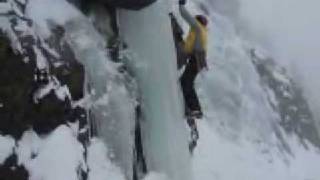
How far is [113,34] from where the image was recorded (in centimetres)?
854

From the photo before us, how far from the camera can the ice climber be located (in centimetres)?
915

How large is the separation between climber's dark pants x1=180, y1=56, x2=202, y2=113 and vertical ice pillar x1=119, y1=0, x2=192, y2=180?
10.1 inches

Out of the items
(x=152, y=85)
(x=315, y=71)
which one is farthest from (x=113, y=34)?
(x=315, y=71)

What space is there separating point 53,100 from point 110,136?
0.95m

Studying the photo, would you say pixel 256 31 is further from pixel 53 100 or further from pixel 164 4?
pixel 53 100

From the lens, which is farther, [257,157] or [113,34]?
[257,157]

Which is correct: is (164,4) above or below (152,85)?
above

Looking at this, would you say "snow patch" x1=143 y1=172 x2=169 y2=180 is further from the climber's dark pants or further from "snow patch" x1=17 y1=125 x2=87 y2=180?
"snow patch" x1=17 y1=125 x2=87 y2=180

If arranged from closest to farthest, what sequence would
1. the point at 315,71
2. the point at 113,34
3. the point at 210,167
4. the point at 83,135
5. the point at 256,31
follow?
the point at 83,135 < the point at 113,34 < the point at 210,167 < the point at 256,31 < the point at 315,71

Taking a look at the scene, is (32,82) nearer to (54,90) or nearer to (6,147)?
(54,90)

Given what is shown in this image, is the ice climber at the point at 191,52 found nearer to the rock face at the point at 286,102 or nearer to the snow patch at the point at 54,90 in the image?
the snow patch at the point at 54,90

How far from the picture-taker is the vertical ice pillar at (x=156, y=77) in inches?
342

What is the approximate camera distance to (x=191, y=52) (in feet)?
30.5

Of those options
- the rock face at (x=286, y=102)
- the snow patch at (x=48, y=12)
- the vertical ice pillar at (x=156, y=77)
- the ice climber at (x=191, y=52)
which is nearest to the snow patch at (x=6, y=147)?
the snow patch at (x=48, y=12)
